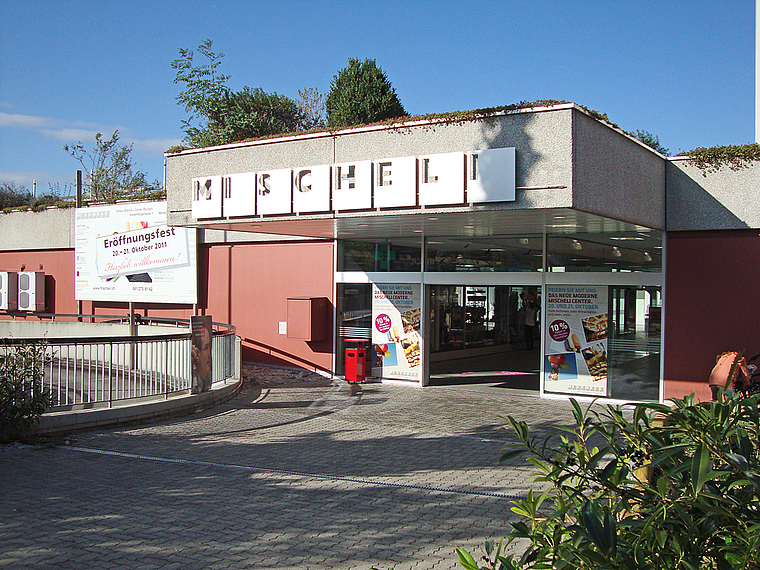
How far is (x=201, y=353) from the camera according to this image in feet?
36.2

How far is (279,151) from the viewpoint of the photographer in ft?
36.8

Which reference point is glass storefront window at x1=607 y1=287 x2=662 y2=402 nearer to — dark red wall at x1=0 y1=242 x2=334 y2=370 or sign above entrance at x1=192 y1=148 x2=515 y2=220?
sign above entrance at x1=192 y1=148 x2=515 y2=220

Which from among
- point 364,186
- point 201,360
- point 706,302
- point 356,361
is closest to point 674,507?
point 364,186

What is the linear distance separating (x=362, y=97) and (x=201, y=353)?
39.5 meters

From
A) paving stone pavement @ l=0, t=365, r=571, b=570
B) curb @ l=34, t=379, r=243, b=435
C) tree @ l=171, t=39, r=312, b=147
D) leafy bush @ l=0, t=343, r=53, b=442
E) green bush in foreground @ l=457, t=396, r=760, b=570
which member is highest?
tree @ l=171, t=39, r=312, b=147

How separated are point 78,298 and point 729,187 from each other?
17727 mm

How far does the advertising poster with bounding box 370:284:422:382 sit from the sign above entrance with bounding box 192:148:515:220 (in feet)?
13.4

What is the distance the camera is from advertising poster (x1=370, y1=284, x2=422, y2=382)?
14.2 meters

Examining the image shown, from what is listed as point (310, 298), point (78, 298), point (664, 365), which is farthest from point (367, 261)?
point (78, 298)

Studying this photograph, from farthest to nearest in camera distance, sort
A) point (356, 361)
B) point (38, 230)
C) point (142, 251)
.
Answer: point (38, 230) < point (142, 251) < point (356, 361)

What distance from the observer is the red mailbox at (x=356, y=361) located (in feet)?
47.0

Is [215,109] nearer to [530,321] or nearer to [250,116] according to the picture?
[250,116]

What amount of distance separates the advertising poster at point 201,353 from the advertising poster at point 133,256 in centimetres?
680

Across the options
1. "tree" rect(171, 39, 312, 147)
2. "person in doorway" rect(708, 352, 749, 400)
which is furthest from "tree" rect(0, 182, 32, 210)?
"person in doorway" rect(708, 352, 749, 400)
